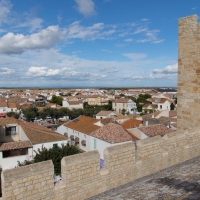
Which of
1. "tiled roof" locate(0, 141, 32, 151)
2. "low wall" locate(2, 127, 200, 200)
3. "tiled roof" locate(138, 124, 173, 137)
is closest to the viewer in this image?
"low wall" locate(2, 127, 200, 200)

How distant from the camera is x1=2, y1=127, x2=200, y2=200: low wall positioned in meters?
3.36

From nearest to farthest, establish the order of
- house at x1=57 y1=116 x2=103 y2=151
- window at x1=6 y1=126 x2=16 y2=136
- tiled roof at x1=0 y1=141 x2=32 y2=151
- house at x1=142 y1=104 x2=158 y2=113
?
tiled roof at x1=0 y1=141 x2=32 y2=151
window at x1=6 y1=126 x2=16 y2=136
house at x1=57 y1=116 x2=103 y2=151
house at x1=142 y1=104 x2=158 y2=113

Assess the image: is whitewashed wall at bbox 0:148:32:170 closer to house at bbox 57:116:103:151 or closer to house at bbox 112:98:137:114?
house at bbox 57:116:103:151

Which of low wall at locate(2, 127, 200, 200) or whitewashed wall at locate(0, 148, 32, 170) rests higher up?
low wall at locate(2, 127, 200, 200)

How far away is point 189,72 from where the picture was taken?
22.1 ft

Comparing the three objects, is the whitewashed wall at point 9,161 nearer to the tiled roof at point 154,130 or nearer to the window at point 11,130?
the window at point 11,130

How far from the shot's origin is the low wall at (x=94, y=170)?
11.0 ft

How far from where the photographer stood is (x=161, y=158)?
516cm

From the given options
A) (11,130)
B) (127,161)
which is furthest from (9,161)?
(127,161)

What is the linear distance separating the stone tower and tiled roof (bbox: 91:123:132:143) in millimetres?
15051

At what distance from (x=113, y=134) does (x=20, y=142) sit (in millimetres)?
9302

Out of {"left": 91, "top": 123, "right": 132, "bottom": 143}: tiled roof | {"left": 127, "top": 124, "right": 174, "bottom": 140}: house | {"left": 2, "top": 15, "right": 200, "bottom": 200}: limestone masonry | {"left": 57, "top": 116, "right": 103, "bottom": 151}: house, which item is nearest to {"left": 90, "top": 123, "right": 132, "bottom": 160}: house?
{"left": 91, "top": 123, "right": 132, "bottom": 143}: tiled roof

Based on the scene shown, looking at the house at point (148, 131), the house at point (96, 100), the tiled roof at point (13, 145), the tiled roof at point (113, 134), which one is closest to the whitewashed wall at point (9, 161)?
the tiled roof at point (13, 145)

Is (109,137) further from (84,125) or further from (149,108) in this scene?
(149,108)
